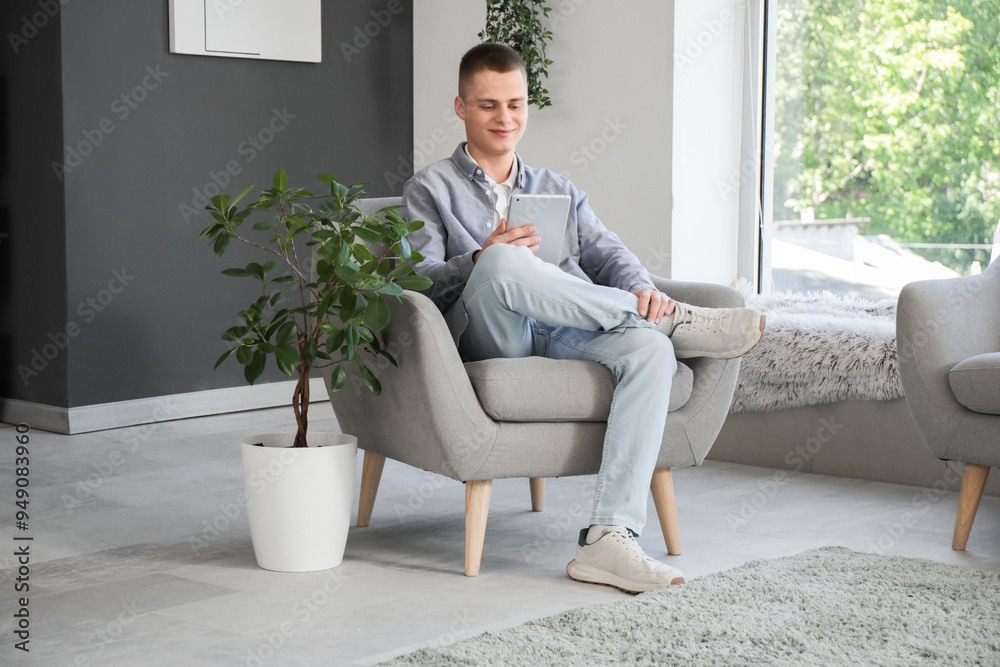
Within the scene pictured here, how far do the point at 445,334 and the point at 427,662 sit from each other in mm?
680

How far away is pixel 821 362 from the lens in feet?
10.2

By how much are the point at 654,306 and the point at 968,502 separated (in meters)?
0.81

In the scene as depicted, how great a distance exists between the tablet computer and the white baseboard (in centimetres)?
213

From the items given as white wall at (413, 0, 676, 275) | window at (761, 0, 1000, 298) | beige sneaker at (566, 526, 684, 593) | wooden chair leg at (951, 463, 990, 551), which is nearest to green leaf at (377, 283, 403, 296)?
beige sneaker at (566, 526, 684, 593)

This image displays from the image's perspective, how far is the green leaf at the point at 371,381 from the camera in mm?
2117

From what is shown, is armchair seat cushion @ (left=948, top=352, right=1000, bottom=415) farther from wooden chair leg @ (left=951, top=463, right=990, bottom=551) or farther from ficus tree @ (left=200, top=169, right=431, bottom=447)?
ficus tree @ (left=200, top=169, right=431, bottom=447)

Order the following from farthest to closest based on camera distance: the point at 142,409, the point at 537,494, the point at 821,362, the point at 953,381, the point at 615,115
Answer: the point at 615,115 < the point at 142,409 < the point at 821,362 < the point at 537,494 < the point at 953,381

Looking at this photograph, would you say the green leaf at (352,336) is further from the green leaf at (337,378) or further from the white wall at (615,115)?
the white wall at (615,115)

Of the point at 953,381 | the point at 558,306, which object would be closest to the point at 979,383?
the point at 953,381

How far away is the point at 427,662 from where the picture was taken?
1.60 m

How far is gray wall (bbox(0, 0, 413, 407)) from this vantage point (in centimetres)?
371

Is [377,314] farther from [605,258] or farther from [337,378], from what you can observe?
[605,258]

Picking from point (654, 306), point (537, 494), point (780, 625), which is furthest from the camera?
point (537, 494)

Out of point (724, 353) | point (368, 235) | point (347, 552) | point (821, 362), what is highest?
point (368, 235)
